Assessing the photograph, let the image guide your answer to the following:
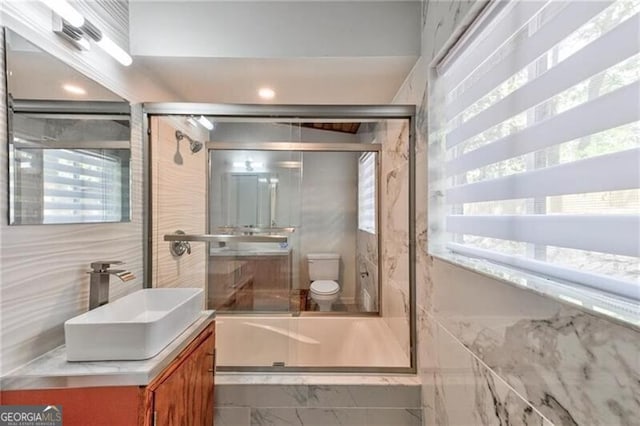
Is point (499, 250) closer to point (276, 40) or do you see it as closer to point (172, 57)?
point (276, 40)

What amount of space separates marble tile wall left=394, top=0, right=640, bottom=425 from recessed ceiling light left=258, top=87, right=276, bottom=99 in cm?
108

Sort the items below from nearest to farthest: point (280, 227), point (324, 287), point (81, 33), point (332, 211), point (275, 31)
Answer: point (81, 33) → point (275, 31) → point (280, 227) → point (324, 287) → point (332, 211)

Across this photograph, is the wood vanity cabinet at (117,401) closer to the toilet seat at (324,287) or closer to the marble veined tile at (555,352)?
the marble veined tile at (555,352)

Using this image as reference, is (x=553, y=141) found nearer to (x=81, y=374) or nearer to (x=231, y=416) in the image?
(x=81, y=374)

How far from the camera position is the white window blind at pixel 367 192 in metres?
3.07

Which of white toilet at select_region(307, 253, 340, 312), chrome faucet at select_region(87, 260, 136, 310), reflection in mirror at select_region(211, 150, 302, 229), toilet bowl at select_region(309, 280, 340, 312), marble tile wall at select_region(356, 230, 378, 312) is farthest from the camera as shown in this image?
white toilet at select_region(307, 253, 340, 312)

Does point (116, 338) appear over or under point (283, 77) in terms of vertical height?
under

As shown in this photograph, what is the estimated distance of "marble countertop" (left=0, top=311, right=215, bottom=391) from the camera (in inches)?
39.9

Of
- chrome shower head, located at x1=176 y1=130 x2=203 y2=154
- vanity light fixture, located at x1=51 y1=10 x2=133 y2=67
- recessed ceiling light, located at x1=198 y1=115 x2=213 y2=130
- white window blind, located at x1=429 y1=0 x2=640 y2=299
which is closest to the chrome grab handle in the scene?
chrome shower head, located at x1=176 y1=130 x2=203 y2=154

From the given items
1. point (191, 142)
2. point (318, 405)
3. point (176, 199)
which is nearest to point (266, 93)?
point (191, 142)

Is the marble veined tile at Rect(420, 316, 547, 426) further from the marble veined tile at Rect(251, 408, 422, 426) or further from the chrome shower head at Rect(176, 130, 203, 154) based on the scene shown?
the chrome shower head at Rect(176, 130, 203, 154)

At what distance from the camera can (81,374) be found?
102 cm

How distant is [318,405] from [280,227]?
4.58ft

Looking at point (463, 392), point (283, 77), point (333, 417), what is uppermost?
point (283, 77)
